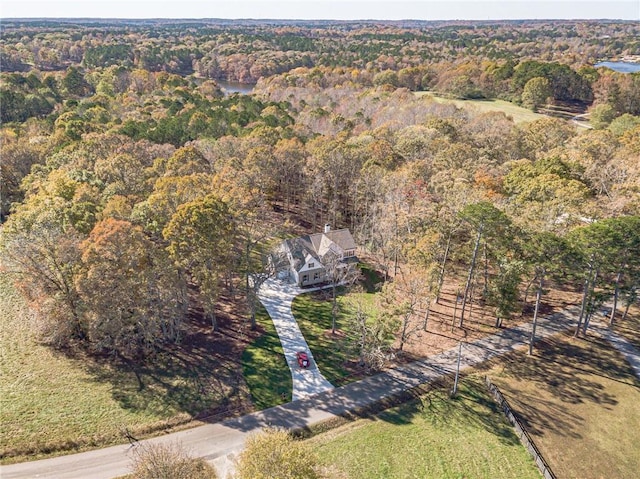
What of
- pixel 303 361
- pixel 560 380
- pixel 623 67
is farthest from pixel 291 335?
pixel 623 67

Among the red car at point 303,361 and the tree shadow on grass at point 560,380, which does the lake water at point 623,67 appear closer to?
the tree shadow on grass at point 560,380

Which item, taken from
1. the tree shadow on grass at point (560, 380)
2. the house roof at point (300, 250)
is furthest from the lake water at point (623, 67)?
the house roof at point (300, 250)

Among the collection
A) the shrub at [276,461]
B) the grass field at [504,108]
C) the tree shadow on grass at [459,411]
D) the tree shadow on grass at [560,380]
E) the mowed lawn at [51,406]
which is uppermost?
the grass field at [504,108]

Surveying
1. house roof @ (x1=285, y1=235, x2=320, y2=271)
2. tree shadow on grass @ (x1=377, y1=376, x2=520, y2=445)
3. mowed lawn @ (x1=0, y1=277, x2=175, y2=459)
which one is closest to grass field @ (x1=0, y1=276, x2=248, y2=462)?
mowed lawn @ (x1=0, y1=277, x2=175, y2=459)

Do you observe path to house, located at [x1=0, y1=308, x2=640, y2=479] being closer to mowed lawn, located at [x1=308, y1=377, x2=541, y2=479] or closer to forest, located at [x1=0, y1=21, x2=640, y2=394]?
mowed lawn, located at [x1=308, y1=377, x2=541, y2=479]

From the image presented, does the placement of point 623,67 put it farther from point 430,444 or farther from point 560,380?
point 430,444
